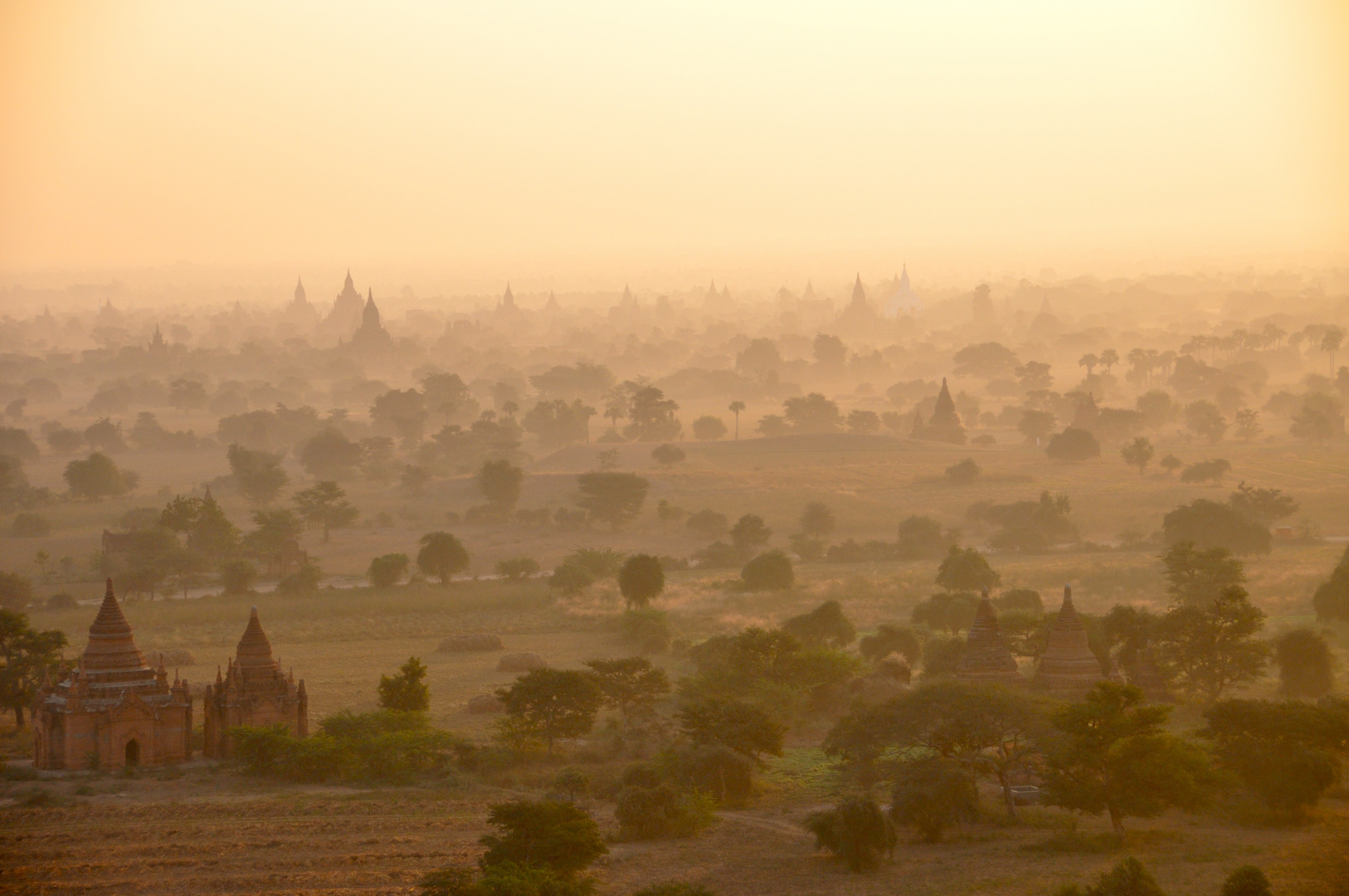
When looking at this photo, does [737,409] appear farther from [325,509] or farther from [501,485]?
[325,509]

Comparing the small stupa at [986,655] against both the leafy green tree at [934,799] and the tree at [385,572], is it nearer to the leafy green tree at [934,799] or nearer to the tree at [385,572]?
the leafy green tree at [934,799]

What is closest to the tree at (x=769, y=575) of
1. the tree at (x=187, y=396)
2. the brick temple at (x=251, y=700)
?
the brick temple at (x=251, y=700)

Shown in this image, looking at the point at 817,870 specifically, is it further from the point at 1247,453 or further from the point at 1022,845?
the point at 1247,453

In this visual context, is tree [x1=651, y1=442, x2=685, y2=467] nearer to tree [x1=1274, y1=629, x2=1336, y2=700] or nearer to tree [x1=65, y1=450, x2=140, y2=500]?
tree [x1=65, y1=450, x2=140, y2=500]

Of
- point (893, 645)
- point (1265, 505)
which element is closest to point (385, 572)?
point (893, 645)

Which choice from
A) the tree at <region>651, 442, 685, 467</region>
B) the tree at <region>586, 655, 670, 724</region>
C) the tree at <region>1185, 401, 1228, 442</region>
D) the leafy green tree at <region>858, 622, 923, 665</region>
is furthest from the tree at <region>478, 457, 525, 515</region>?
the tree at <region>1185, 401, 1228, 442</region>
